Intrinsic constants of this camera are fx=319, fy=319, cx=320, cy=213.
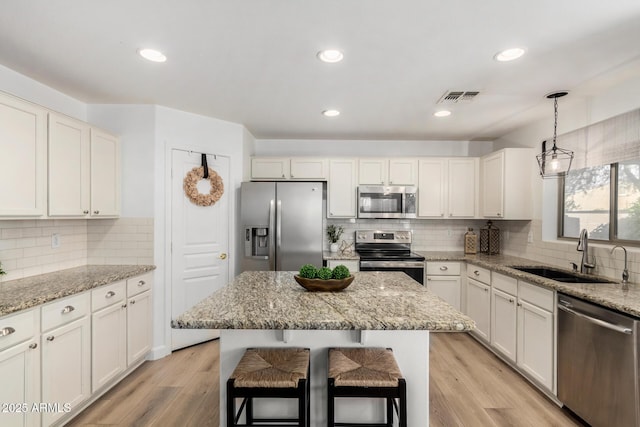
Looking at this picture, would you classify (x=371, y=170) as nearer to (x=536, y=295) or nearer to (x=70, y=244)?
(x=536, y=295)

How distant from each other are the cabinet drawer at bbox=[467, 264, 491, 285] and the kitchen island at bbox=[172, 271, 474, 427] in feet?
5.69

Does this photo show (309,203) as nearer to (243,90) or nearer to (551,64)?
(243,90)

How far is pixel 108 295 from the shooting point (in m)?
2.47

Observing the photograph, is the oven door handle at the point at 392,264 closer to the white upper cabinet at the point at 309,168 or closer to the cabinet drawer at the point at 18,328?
the white upper cabinet at the point at 309,168

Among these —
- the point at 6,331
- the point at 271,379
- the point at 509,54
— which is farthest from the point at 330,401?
the point at 509,54

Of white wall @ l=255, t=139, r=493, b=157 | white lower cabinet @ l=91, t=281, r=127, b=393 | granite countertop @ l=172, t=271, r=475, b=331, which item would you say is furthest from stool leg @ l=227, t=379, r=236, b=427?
white wall @ l=255, t=139, r=493, b=157

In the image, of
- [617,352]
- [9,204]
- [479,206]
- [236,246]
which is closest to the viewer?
[617,352]

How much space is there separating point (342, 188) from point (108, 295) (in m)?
2.79

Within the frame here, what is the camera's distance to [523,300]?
2.74 metres

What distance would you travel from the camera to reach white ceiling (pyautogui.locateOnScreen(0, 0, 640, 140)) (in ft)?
5.40

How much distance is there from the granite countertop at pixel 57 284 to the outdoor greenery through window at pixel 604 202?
4.10 meters

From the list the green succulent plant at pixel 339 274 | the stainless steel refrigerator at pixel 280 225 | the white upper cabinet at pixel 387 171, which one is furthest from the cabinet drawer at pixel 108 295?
the white upper cabinet at pixel 387 171

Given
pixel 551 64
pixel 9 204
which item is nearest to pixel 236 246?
pixel 9 204

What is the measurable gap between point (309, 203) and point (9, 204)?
254 cm
